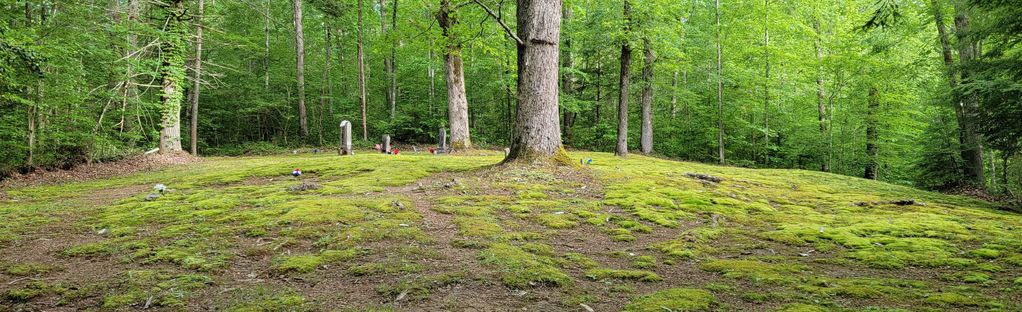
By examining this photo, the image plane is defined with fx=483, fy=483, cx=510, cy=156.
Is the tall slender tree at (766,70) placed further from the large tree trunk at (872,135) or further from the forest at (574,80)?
the large tree trunk at (872,135)

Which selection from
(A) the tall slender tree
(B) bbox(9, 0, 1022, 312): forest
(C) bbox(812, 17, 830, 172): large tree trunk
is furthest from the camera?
(A) the tall slender tree

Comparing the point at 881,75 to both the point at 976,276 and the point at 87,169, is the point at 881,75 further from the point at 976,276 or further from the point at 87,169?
the point at 87,169

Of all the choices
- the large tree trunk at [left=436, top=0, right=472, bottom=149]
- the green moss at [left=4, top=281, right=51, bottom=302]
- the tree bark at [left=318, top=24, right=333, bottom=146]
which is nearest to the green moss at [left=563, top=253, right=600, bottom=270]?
the green moss at [left=4, top=281, right=51, bottom=302]

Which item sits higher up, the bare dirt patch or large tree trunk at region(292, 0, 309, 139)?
large tree trunk at region(292, 0, 309, 139)

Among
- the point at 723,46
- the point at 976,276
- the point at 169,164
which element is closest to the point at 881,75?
the point at 723,46

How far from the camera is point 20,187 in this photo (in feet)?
26.4

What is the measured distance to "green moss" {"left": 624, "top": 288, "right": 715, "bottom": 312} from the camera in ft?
9.02

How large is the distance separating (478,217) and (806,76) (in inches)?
728

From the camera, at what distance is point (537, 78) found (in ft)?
24.4

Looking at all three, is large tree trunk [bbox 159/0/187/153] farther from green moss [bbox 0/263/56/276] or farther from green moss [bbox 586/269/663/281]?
green moss [bbox 586/269/663/281]

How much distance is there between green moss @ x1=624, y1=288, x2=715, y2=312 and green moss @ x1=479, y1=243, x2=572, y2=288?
533mm

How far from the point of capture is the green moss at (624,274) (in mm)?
3367

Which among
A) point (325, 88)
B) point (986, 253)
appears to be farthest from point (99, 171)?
point (325, 88)

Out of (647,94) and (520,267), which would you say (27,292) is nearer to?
(520,267)
